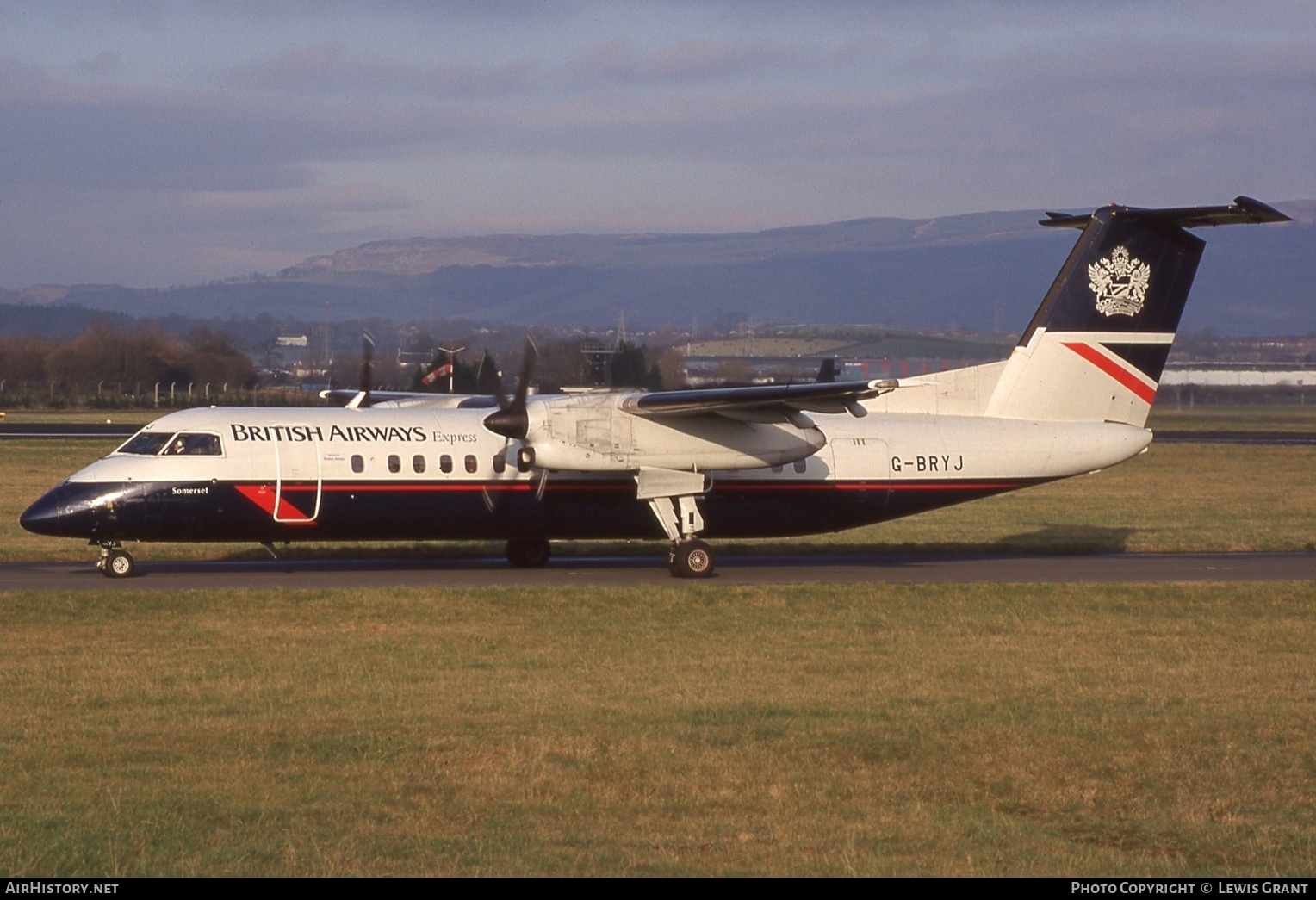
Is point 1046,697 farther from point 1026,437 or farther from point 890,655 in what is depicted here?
point 1026,437

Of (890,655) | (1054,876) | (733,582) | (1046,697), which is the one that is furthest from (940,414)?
(1054,876)

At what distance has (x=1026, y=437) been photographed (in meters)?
23.0

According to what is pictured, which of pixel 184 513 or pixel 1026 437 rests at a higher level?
pixel 1026 437

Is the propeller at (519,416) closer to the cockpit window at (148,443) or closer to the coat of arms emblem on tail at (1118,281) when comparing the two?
the cockpit window at (148,443)

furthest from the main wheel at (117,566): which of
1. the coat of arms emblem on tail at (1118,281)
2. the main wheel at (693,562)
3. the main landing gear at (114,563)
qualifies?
the coat of arms emblem on tail at (1118,281)

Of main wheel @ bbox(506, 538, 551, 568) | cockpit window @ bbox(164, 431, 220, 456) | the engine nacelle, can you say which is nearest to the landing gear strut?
the engine nacelle

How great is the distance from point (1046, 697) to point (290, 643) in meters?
8.06

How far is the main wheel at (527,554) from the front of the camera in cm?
2312

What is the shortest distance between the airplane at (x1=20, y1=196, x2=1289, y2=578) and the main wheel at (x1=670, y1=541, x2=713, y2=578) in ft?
0.10

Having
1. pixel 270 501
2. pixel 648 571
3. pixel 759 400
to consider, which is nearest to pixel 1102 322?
pixel 759 400

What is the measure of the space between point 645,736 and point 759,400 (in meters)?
9.39

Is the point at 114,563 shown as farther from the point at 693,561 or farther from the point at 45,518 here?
the point at 693,561

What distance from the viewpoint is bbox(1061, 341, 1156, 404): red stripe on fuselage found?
76.7ft

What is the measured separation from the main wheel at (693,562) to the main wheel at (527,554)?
275cm
